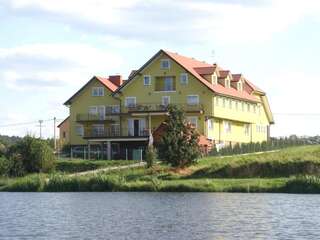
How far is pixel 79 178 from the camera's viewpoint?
66.1m

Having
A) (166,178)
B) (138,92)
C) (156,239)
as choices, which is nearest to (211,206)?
(156,239)

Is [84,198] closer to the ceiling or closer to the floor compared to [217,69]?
closer to the floor

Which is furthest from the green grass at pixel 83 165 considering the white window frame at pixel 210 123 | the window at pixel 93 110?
the window at pixel 93 110

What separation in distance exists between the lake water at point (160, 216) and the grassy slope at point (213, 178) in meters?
2.68

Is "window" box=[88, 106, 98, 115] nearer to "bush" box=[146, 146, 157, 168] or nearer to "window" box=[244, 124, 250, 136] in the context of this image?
"window" box=[244, 124, 250, 136]

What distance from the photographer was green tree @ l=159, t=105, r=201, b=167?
232ft

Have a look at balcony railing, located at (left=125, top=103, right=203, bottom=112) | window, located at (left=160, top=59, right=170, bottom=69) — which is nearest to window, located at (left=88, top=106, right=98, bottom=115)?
balcony railing, located at (left=125, top=103, right=203, bottom=112)

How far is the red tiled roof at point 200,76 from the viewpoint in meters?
93.1

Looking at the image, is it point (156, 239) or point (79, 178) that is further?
point (79, 178)

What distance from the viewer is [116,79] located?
348ft

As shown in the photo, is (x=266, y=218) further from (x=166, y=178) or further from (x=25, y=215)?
(x=166, y=178)

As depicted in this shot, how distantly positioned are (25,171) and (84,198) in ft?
77.6

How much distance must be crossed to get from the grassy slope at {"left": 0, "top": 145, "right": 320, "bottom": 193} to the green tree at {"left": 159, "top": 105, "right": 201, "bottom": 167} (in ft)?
3.56

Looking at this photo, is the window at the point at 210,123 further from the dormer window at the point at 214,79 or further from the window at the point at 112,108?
the window at the point at 112,108
